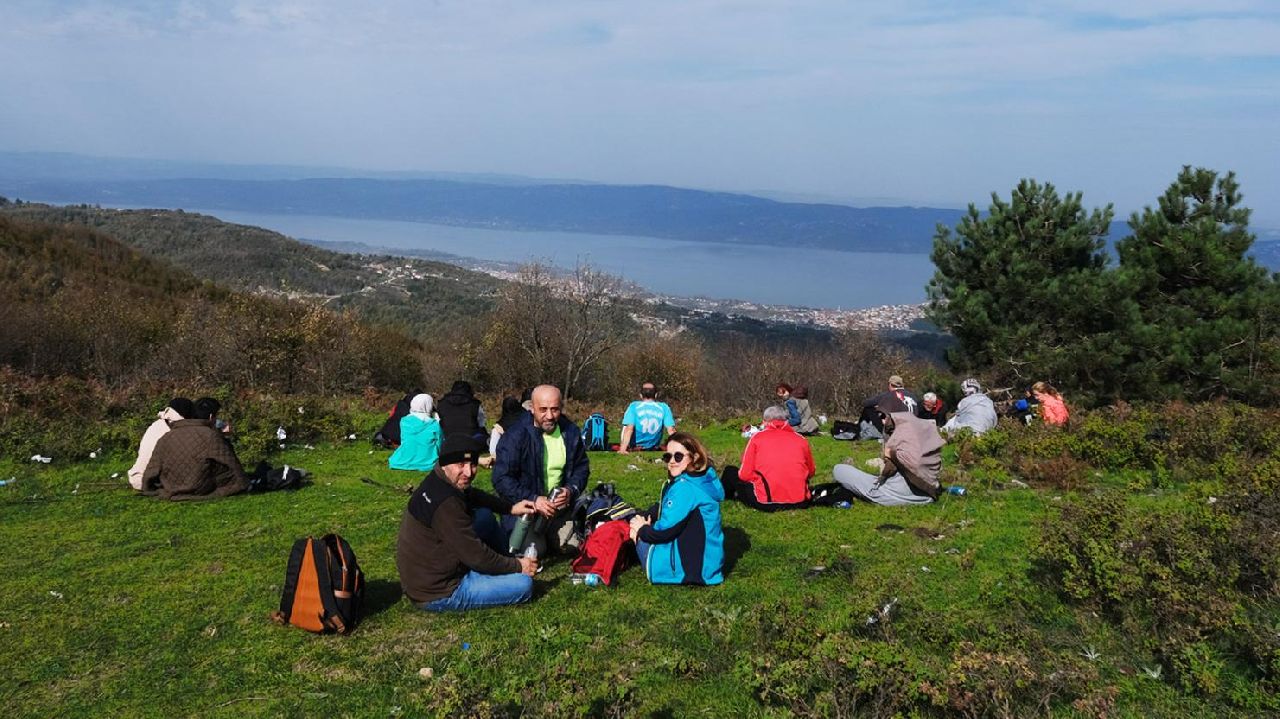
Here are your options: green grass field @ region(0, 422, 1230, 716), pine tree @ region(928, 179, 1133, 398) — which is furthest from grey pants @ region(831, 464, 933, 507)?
pine tree @ region(928, 179, 1133, 398)

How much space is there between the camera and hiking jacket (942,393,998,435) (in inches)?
512

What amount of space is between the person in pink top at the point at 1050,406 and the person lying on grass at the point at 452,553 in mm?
9842

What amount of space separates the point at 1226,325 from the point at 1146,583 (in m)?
15.7

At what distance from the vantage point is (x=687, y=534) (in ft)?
21.1

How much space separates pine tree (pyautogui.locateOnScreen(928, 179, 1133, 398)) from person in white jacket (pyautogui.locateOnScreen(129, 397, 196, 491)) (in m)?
19.1

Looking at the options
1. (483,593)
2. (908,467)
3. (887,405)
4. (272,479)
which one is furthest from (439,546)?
(887,405)

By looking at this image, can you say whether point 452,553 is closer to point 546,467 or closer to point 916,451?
point 546,467

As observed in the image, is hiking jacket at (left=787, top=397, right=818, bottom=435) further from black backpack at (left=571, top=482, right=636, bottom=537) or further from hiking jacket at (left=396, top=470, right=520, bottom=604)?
hiking jacket at (left=396, top=470, right=520, bottom=604)

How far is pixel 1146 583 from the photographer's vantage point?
18.0ft

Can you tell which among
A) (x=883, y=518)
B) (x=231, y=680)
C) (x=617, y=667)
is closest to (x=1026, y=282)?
(x=883, y=518)

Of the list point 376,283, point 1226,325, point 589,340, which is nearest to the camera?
point 1226,325

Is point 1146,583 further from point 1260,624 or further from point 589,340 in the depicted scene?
point 589,340

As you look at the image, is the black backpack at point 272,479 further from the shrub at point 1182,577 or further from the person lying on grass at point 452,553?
the shrub at point 1182,577

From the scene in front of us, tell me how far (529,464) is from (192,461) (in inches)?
190
